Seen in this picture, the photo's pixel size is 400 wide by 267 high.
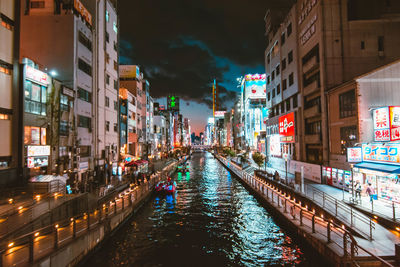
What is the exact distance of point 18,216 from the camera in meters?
12.2

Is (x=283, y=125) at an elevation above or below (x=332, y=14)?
below

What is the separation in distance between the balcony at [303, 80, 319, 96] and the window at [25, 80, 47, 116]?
3404 cm

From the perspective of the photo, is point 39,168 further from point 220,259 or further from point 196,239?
point 220,259

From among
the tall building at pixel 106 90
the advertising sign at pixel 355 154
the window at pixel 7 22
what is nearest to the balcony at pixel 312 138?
the advertising sign at pixel 355 154

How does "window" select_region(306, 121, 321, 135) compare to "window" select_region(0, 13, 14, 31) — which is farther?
"window" select_region(306, 121, 321, 135)

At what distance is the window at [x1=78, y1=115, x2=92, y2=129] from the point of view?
30.8 m

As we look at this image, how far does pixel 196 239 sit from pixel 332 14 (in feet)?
110

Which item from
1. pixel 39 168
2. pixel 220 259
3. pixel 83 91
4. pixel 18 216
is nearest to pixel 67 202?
pixel 18 216

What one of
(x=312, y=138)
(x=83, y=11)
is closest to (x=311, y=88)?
(x=312, y=138)

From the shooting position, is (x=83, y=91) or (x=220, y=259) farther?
(x=83, y=91)

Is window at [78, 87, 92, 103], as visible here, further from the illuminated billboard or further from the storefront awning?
the illuminated billboard

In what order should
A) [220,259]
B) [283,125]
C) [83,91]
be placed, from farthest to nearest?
[283,125] → [83,91] → [220,259]

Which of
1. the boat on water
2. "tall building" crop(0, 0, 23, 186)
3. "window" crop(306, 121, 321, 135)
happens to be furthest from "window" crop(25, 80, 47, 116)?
"window" crop(306, 121, 321, 135)

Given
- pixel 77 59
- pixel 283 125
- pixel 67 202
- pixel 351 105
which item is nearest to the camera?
pixel 67 202
